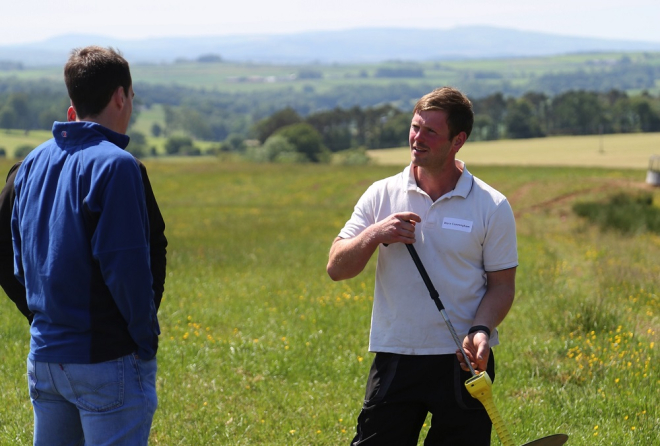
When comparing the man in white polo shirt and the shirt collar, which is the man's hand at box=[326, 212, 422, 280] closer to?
the man in white polo shirt

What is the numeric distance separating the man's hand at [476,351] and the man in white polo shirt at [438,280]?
31 mm

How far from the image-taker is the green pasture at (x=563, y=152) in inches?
2886

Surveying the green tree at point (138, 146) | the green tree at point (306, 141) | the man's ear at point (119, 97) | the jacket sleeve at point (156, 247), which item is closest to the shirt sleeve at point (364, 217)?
the jacket sleeve at point (156, 247)

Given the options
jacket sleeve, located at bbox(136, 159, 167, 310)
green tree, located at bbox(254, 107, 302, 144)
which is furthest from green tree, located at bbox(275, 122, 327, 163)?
jacket sleeve, located at bbox(136, 159, 167, 310)

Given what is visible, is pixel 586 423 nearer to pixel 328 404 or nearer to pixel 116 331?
pixel 328 404

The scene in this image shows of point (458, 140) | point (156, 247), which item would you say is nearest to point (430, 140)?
point (458, 140)

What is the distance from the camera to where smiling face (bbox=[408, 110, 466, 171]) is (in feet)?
12.7

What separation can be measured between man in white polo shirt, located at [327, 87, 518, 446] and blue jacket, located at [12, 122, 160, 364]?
1251 mm

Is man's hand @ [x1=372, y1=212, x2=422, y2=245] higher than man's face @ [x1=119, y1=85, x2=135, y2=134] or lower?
lower

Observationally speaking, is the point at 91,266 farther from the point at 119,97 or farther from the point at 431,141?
the point at 431,141

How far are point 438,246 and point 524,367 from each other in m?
3.58

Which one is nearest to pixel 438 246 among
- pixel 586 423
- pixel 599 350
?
pixel 586 423

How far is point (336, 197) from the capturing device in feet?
177

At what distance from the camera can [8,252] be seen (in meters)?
3.47
